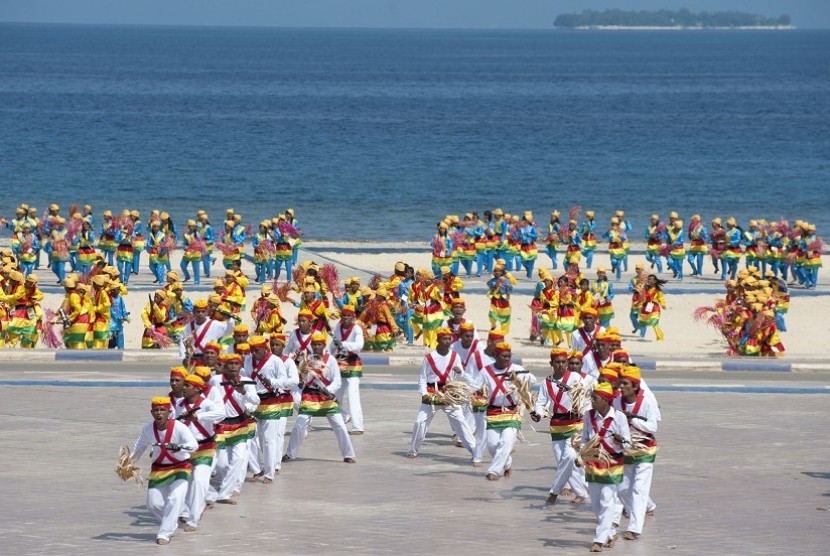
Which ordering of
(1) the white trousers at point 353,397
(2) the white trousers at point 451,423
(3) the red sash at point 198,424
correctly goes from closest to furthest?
(3) the red sash at point 198,424 < (2) the white trousers at point 451,423 < (1) the white trousers at point 353,397

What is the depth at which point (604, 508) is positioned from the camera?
49.4ft

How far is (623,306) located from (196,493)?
20099 millimetres

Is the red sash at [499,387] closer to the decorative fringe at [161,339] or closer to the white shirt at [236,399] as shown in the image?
the white shirt at [236,399]

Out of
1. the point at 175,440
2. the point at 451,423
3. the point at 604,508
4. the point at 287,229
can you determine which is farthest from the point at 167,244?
the point at 604,508

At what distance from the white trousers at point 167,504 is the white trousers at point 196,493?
35 cm

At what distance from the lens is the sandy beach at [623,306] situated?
1154 inches

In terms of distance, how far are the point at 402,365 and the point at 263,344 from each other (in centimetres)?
867

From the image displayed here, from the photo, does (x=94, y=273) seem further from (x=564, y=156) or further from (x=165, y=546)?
(x=564, y=156)

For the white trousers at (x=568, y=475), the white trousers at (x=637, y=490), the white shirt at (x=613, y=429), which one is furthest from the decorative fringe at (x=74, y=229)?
the white trousers at (x=637, y=490)

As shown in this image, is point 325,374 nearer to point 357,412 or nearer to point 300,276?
point 357,412

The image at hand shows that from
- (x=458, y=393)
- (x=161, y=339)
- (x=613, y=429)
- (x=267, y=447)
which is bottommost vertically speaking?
(x=267, y=447)

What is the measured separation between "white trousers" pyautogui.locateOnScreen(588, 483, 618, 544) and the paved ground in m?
0.19

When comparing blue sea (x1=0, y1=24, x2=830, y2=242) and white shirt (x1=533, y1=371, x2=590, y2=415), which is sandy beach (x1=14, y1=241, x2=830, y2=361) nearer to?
white shirt (x1=533, y1=371, x2=590, y2=415)

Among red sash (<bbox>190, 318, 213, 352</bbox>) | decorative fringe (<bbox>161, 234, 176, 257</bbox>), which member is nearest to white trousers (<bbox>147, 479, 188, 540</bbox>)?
red sash (<bbox>190, 318, 213, 352</bbox>)
